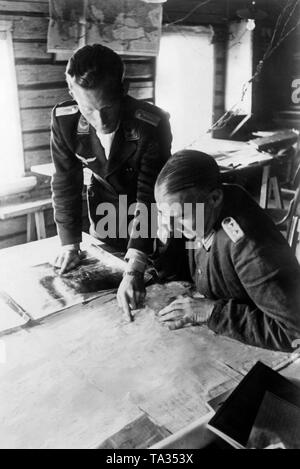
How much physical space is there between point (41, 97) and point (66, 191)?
1996mm

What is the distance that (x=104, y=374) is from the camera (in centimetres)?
137

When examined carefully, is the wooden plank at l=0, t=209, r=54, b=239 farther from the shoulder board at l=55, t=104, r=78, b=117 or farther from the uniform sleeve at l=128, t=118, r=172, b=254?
the uniform sleeve at l=128, t=118, r=172, b=254

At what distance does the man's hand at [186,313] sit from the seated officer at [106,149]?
20 centimetres

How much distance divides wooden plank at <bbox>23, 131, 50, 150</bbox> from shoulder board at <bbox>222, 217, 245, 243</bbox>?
2.86m

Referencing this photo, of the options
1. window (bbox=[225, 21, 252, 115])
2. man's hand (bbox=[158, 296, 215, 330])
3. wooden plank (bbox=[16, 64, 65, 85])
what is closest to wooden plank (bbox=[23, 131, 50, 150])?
wooden plank (bbox=[16, 64, 65, 85])

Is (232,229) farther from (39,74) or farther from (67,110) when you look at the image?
(39,74)

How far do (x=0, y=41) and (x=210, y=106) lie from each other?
2832mm

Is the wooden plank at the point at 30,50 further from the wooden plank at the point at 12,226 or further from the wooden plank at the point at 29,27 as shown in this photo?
the wooden plank at the point at 12,226

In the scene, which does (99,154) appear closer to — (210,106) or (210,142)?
(210,142)

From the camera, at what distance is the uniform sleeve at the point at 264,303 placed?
4.57ft

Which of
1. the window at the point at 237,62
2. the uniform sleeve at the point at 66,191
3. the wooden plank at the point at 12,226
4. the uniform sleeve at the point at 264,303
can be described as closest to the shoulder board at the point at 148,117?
the uniform sleeve at the point at 66,191

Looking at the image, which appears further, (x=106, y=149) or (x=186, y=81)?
(x=186, y=81)

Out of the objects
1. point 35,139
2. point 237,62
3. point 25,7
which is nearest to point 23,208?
point 35,139

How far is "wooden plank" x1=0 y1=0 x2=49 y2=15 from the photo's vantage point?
3525 millimetres
